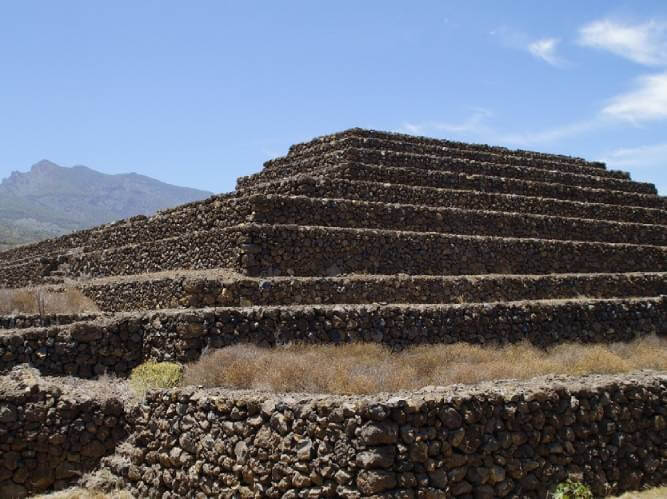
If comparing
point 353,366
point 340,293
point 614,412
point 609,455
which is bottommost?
point 609,455

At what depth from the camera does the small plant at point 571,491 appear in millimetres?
9328

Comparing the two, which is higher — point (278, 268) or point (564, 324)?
point (278, 268)

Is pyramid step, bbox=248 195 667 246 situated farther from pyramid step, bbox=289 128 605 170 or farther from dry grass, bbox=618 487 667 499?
dry grass, bbox=618 487 667 499

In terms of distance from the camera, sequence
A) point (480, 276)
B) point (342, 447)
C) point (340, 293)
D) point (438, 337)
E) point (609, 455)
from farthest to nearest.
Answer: point (480, 276)
point (340, 293)
point (438, 337)
point (609, 455)
point (342, 447)

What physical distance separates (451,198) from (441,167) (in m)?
3.70

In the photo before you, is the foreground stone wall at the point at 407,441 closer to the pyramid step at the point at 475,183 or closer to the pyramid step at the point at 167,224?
the pyramid step at the point at 167,224

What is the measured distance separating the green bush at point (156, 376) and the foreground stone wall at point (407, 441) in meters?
0.88

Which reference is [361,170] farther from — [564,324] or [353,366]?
[353,366]

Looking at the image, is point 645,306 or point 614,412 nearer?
point 614,412

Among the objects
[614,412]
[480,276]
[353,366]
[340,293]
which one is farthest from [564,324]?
[353,366]

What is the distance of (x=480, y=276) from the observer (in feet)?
66.2

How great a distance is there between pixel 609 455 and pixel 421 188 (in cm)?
1514

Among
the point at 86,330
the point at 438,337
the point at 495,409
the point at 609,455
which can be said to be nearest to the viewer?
the point at 495,409

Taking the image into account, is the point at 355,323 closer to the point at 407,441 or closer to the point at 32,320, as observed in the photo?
the point at 407,441
